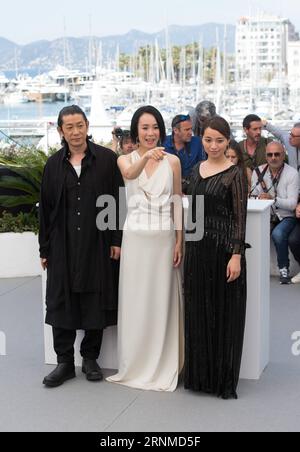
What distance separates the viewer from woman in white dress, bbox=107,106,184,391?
582 cm

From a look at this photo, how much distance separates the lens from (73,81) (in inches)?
2758

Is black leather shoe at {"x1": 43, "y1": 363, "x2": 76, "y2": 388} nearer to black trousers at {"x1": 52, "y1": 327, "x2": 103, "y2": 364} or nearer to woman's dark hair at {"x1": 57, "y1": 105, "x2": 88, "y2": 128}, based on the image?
black trousers at {"x1": 52, "y1": 327, "x2": 103, "y2": 364}

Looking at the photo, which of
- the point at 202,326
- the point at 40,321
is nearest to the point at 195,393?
the point at 202,326

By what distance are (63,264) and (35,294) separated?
3237 millimetres

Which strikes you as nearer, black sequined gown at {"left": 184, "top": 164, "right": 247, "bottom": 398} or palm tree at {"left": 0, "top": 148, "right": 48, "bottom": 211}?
black sequined gown at {"left": 184, "top": 164, "right": 247, "bottom": 398}

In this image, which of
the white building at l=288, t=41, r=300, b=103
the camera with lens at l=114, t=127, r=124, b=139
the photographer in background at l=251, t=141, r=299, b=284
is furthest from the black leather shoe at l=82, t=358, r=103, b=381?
the white building at l=288, t=41, r=300, b=103

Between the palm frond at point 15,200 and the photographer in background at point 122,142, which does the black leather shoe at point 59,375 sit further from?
the palm frond at point 15,200

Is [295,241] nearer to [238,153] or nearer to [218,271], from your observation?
[238,153]

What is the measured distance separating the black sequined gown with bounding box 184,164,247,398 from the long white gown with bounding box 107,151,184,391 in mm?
197

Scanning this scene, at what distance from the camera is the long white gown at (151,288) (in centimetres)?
582

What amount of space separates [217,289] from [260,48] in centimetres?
6514

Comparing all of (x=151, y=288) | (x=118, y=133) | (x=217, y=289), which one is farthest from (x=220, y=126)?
(x=118, y=133)

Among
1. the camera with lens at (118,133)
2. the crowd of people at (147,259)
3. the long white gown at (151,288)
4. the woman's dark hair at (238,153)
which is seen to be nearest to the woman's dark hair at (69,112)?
the crowd of people at (147,259)
